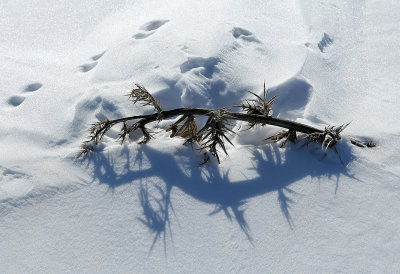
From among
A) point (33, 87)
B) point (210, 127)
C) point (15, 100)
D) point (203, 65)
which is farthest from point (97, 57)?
point (210, 127)

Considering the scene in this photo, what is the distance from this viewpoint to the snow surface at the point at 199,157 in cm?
133

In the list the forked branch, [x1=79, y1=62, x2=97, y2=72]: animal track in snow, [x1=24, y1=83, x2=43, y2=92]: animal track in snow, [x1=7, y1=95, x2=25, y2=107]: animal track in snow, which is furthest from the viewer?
[x1=79, y1=62, x2=97, y2=72]: animal track in snow

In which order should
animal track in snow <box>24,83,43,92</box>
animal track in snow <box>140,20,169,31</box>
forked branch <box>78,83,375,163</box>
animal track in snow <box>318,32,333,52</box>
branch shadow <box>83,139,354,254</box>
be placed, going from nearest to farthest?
1. branch shadow <box>83,139,354,254</box>
2. forked branch <box>78,83,375,163</box>
3. animal track in snow <box>24,83,43,92</box>
4. animal track in snow <box>318,32,333,52</box>
5. animal track in snow <box>140,20,169,31</box>

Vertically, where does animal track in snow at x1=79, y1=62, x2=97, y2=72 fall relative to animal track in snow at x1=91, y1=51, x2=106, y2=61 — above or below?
below

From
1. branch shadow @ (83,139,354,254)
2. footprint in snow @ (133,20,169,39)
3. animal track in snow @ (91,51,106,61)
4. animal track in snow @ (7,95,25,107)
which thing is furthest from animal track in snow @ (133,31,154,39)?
branch shadow @ (83,139,354,254)

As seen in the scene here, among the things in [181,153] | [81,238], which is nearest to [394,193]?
[181,153]

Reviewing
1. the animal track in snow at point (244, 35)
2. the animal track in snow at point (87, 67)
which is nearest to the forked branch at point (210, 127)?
the animal track in snow at point (87, 67)

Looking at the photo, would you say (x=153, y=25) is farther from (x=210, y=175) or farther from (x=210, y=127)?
(x=210, y=175)

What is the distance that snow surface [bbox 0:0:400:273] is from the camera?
4.38 ft

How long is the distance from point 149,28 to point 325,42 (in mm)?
1177

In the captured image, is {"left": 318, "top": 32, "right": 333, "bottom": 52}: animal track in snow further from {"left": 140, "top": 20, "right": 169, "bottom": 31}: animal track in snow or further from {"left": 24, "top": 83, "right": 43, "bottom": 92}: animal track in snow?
{"left": 24, "top": 83, "right": 43, "bottom": 92}: animal track in snow

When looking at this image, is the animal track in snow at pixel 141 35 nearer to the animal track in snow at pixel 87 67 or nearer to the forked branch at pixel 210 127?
the animal track in snow at pixel 87 67

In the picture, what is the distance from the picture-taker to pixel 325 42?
8.16 feet

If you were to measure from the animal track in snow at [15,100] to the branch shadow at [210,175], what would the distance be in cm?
66
